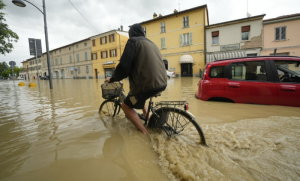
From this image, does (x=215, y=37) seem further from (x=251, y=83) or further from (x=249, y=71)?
(x=251, y=83)

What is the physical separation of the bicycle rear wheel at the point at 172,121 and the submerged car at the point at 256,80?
243cm

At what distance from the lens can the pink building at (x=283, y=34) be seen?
51.4 feet

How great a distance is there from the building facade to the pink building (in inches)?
26.7

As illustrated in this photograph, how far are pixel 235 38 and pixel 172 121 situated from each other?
2089 cm

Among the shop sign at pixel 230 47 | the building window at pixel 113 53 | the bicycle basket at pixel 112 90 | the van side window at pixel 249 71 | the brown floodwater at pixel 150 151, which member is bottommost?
the brown floodwater at pixel 150 151

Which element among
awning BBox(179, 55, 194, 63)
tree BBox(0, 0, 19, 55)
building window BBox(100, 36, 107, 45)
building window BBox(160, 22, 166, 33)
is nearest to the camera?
tree BBox(0, 0, 19, 55)

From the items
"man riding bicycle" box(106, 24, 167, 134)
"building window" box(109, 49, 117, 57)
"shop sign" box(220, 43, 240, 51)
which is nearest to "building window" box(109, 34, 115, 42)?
"building window" box(109, 49, 117, 57)

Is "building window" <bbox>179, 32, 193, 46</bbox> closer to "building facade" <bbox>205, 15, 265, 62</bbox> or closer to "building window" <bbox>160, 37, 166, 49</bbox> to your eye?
"building facade" <bbox>205, 15, 265, 62</bbox>

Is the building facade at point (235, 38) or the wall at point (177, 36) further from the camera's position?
the wall at point (177, 36)

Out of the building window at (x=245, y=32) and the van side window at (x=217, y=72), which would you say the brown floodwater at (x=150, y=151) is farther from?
the building window at (x=245, y=32)

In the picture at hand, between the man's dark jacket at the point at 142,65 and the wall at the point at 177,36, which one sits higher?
the wall at the point at 177,36

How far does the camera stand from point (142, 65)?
2.01 meters

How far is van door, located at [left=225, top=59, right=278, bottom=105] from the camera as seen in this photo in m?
3.74

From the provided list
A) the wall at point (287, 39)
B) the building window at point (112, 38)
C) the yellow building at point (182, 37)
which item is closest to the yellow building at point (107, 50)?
the building window at point (112, 38)
